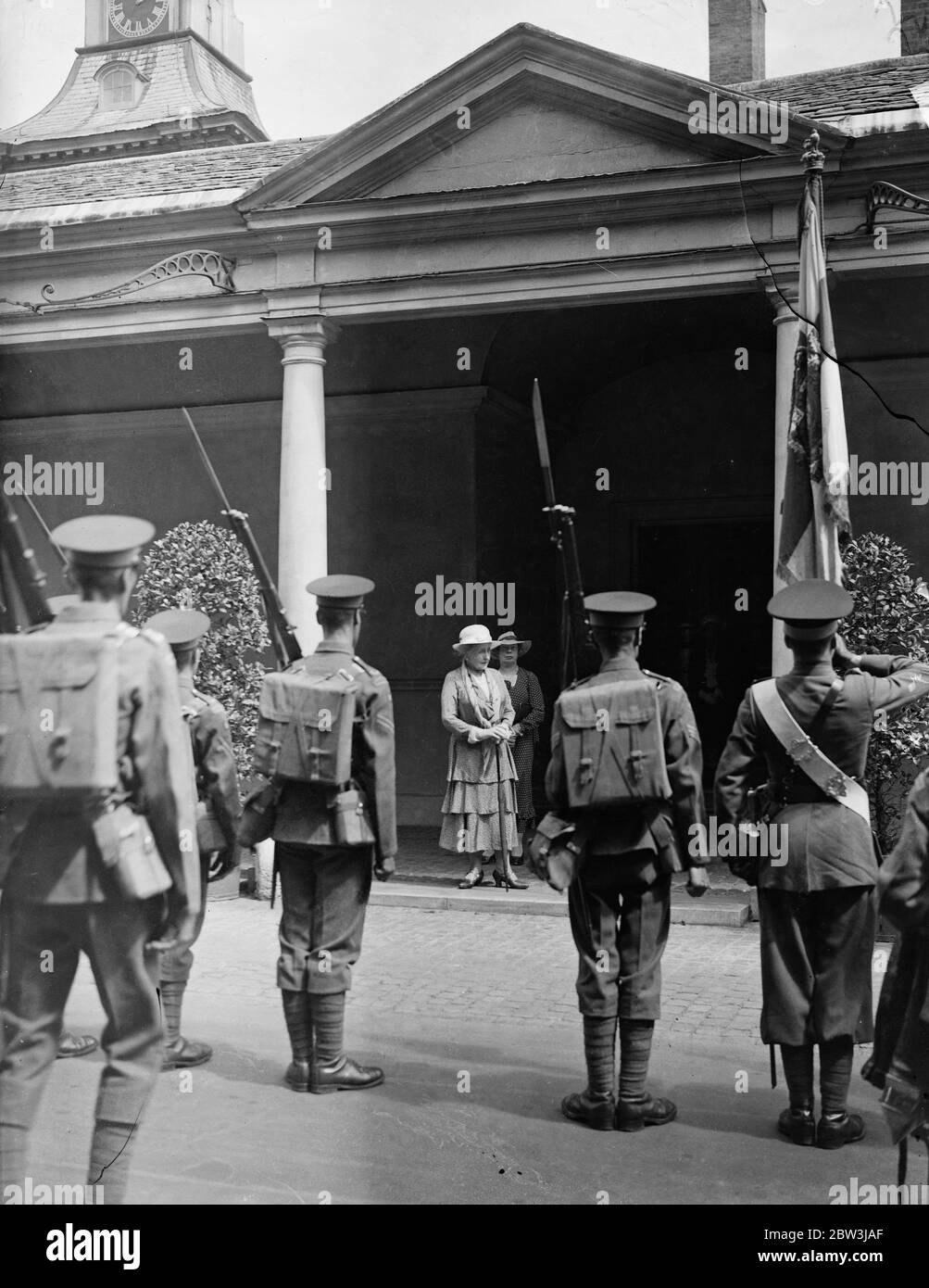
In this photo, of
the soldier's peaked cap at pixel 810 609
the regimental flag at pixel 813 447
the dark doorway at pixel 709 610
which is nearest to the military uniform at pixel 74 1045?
the soldier's peaked cap at pixel 810 609

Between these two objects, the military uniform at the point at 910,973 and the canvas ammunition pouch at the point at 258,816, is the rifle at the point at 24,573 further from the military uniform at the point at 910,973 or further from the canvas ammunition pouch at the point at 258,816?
the military uniform at the point at 910,973

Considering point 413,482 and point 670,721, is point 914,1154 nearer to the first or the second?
point 670,721

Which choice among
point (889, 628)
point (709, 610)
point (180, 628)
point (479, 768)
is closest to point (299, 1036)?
point (180, 628)

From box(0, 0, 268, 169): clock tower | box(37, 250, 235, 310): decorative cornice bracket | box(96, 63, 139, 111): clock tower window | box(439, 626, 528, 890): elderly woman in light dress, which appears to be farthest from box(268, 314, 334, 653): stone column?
box(96, 63, 139, 111): clock tower window

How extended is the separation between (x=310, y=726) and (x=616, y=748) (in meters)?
1.22

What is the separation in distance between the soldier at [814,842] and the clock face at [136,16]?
11.0 feet

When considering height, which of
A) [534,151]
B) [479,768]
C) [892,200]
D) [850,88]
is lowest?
[479,768]

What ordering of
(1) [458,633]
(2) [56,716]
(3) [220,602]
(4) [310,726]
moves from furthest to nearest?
(1) [458,633] < (3) [220,602] < (4) [310,726] < (2) [56,716]

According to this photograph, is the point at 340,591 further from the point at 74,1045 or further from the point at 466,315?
the point at 466,315

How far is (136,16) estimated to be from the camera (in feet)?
16.4

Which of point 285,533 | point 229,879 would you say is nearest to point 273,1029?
point 229,879

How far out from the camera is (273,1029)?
20.0ft

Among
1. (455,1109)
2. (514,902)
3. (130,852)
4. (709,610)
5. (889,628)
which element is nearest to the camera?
(130,852)

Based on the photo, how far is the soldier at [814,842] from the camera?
15.9 ft
